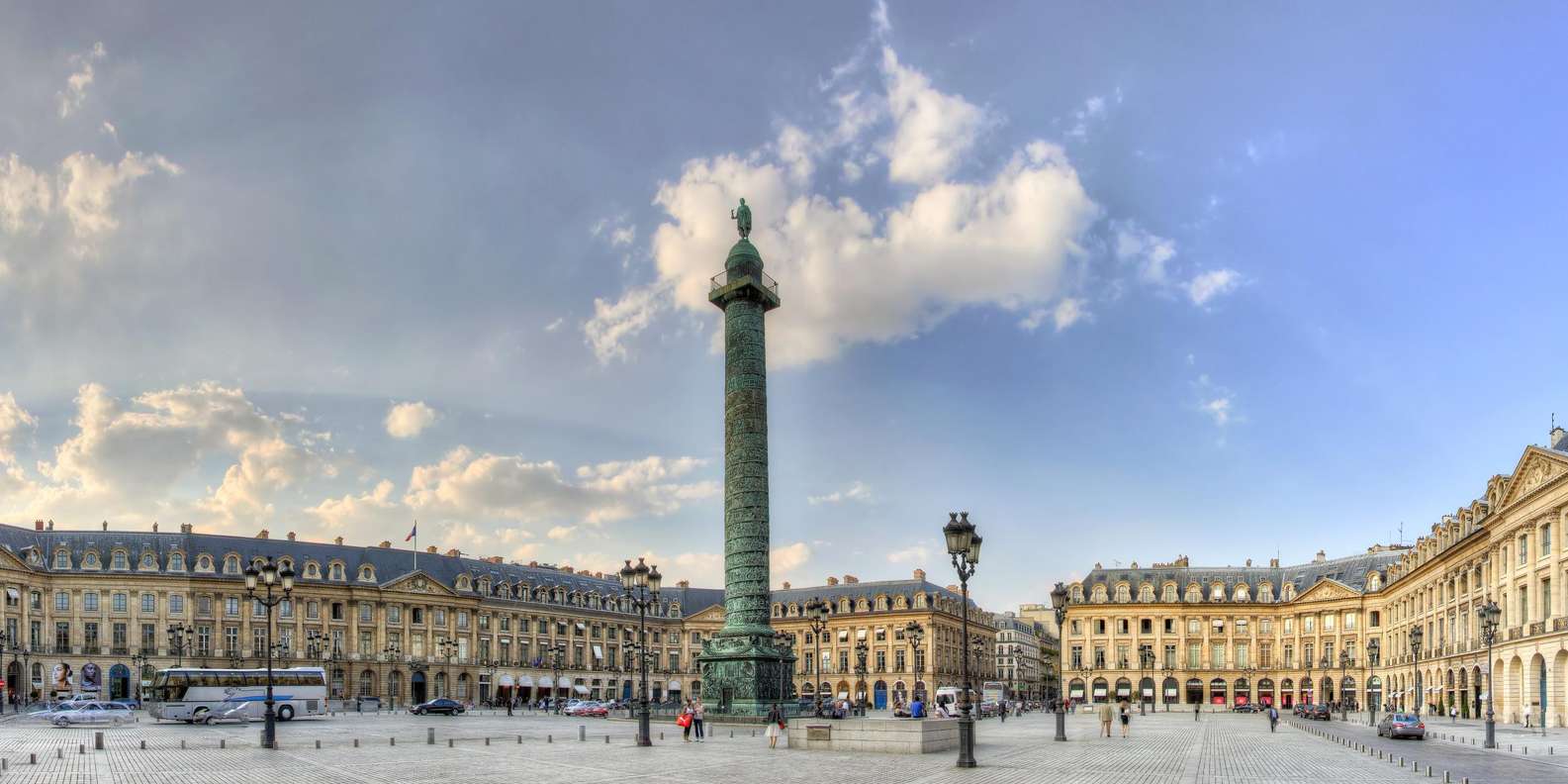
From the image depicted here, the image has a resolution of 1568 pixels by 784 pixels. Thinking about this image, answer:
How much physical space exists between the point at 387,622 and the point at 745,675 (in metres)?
56.8

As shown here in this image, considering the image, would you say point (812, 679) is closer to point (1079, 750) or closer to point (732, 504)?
point (732, 504)

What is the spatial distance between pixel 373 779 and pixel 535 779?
3.20 meters

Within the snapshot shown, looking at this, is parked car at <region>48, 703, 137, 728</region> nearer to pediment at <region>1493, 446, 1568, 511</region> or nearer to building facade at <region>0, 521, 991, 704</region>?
building facade at <region>0, 521, 991, 704</region>

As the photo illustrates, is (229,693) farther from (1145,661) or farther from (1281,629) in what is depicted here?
(1281,629)

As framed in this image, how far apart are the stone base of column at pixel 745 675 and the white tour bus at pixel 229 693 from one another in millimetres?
19556

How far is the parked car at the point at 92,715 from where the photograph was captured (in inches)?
1860

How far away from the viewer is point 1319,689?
10394 cm

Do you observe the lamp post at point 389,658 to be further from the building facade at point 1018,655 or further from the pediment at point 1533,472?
the building facade at point 1018,655

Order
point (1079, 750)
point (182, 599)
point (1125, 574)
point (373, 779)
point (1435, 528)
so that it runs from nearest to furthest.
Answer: point (373, 779)
point (1079, 750)
point (1435, 528)
point (182, 599)
point (1125, 574)

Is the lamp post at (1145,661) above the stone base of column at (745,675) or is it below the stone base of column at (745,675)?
below

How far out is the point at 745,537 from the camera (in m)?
50.8

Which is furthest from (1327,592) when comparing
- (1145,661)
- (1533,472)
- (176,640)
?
(176,640)

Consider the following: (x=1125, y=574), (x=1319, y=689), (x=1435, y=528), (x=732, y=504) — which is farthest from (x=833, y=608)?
(x=732, y=504)

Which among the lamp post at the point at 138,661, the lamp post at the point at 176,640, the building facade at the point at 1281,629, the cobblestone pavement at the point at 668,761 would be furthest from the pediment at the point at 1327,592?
the lamp post at the point at 138,661
